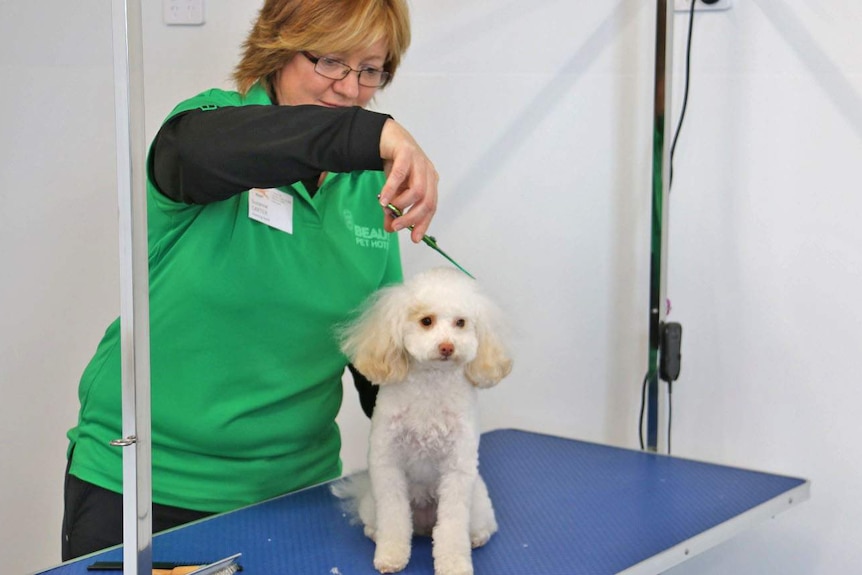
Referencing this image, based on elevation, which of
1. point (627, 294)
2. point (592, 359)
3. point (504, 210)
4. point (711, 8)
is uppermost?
point (711, 8)

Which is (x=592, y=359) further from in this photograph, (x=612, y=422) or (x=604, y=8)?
(x=604, y=8)

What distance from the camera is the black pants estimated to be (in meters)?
1.32

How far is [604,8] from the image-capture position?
202 cm

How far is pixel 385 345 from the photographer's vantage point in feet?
3.82

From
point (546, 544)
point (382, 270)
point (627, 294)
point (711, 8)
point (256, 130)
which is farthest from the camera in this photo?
point (627, 294)

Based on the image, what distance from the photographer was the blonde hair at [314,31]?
129 cm

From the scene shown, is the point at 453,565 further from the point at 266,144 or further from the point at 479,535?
the point at 266,144

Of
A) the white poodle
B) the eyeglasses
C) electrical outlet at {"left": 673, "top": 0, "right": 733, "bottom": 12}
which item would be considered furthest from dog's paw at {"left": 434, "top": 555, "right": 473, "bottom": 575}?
electrical outlet at {"left": 673, "top": 0, "right": 733, "bottom": 12}

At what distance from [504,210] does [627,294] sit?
0.31m

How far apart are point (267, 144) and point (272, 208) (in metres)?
0.29

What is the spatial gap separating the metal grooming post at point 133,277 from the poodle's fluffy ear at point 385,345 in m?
→ 0.33

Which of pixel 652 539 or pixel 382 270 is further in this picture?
pixel 382 270

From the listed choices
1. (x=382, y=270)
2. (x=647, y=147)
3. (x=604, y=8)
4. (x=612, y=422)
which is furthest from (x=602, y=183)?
(x=382, y=270)

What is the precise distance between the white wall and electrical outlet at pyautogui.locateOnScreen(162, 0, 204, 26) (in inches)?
0.9
